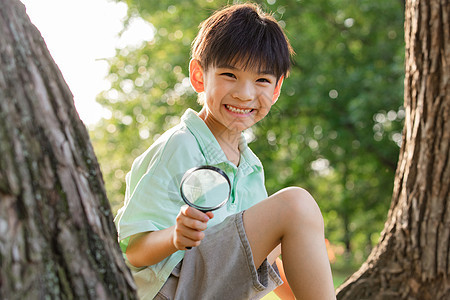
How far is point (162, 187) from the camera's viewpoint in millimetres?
1963

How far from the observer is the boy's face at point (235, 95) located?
2.28m

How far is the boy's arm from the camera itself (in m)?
1.61

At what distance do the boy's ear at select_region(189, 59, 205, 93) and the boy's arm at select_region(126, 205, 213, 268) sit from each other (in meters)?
0.86

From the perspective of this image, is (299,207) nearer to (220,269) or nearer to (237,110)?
(220,269)

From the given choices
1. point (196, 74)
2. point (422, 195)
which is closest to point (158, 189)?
point (196, 74)

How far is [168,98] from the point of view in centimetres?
1312

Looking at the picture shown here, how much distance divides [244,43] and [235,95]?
9.9 inches

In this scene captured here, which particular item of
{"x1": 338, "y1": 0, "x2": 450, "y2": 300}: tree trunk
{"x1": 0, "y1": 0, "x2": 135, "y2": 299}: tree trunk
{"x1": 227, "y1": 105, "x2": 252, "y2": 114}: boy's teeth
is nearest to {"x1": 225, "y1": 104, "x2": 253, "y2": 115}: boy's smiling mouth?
{"x1": 227, "y1": 105, "x2": 252, "y2": 114}: boy's teeth

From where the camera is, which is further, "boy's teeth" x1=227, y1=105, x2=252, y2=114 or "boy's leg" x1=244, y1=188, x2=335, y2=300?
"boy's teeth" x1=227, y1=105, x2=252, y2=114

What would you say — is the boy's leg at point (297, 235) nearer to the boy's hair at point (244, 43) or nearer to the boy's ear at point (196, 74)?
the boy's hair at point (244, 43)

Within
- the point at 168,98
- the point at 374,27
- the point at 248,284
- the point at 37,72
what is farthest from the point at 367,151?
the point at 37,72

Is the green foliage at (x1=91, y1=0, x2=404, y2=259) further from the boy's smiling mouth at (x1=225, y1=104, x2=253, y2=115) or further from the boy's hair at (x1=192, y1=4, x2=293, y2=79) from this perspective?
the boy's smiling mouth at (x1=225, y1=104, x2=253, y2=115)

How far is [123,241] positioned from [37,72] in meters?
0.97

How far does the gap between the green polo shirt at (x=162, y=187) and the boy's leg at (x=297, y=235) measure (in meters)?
0.28
